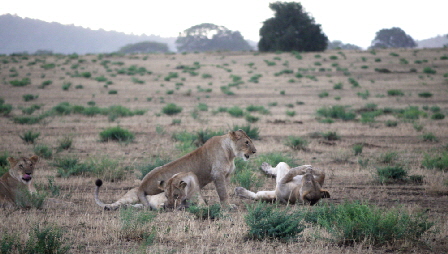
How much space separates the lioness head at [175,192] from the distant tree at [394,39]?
96.3 meters

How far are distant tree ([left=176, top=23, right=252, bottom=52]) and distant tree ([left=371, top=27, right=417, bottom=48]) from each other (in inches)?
1172

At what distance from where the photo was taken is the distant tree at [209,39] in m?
111

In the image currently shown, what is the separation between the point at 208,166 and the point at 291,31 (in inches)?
1936

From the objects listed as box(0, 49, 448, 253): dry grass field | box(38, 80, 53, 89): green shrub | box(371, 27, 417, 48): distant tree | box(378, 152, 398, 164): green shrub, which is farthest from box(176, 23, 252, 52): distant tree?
box(378, 152, 398, 164): green shrub

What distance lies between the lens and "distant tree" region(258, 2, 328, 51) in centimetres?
5447

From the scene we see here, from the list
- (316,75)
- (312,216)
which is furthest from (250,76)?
(312,216)

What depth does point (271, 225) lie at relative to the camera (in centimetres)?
588

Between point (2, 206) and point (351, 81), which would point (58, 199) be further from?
point (351, 81)

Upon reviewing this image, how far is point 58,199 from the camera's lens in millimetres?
7949

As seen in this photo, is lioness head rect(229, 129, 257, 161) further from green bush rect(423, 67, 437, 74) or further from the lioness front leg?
green bush rect(423, 67, 437, 74)

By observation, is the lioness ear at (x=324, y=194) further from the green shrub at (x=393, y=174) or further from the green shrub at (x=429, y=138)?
the green shrub at (x=429, y=138)

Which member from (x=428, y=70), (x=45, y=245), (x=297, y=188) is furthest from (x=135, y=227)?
(x=428, y=70)

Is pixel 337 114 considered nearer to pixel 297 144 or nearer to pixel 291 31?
pixel 297 144

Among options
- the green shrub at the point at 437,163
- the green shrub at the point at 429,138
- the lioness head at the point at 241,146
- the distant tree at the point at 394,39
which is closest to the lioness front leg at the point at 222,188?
the lioness head at the point at 241,146
